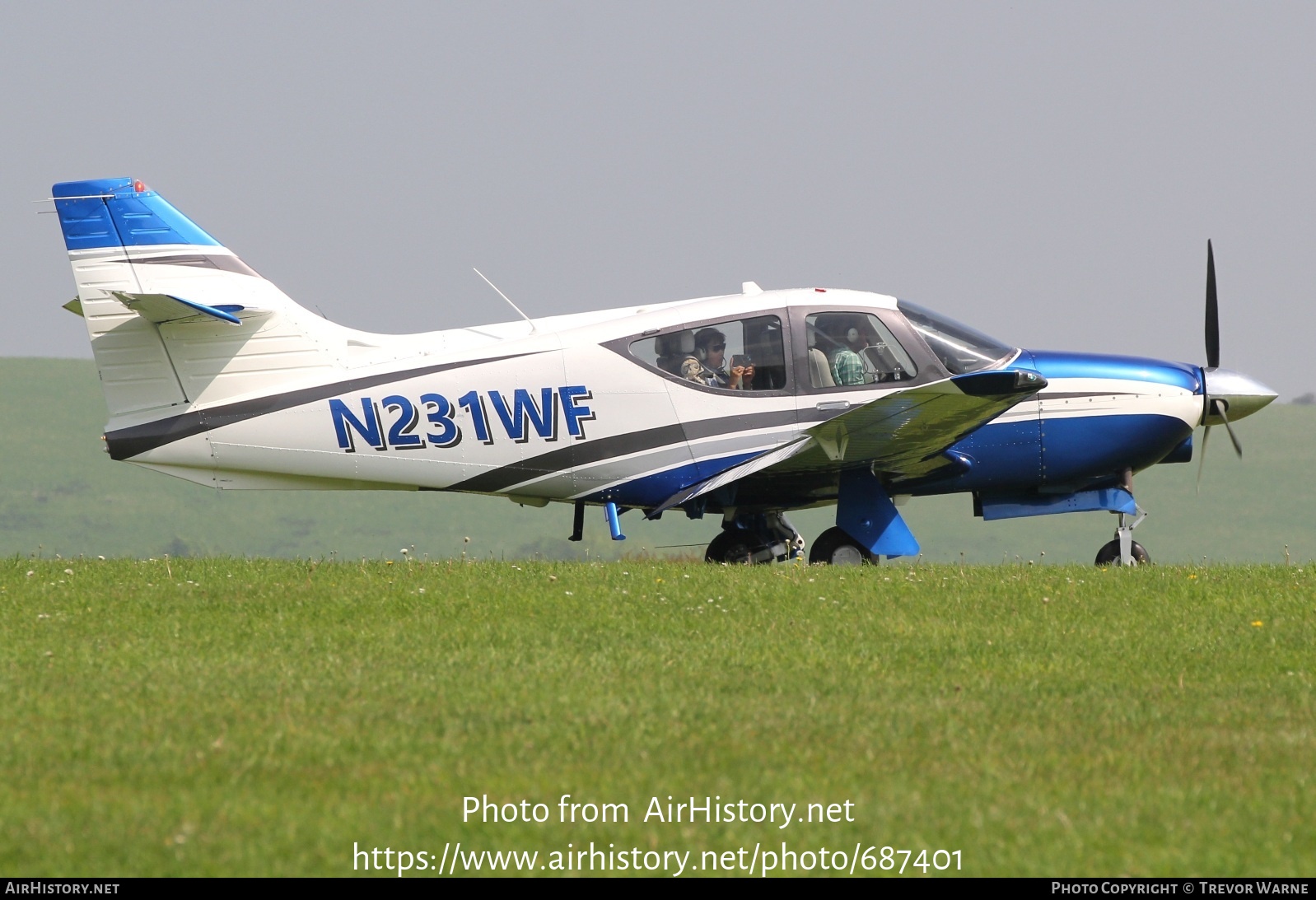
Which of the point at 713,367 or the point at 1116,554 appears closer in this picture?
the point at 713,367

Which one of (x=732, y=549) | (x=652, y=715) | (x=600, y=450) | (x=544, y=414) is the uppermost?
(x=544, y=414)

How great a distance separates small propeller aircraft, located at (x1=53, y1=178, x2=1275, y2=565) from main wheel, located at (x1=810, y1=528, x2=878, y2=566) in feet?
0.05

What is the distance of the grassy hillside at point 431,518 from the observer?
9231 centimetres

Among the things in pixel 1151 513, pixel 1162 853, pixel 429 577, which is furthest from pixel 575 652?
pixel 1151 513

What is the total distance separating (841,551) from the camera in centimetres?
1321

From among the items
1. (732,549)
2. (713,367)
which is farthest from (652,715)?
(732,549)

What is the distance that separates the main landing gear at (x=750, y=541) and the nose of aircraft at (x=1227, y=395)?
4455 millimetres

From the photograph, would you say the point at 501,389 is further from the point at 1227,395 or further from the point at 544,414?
the point at 1227,395

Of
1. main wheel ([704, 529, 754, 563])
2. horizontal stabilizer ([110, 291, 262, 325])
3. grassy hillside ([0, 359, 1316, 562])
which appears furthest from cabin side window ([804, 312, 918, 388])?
grassy hillside ([0, 359, 1316, 562])

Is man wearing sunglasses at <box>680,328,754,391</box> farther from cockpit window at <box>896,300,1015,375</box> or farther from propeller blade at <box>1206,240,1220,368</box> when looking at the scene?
propeller blade at <box>1206,240,1220,368</box>

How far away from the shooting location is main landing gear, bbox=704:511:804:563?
14312 millimetres

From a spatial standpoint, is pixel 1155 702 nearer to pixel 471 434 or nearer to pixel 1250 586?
pixel 1250 586

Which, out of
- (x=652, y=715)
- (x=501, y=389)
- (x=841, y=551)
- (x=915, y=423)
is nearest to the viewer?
(x=652, y=715)

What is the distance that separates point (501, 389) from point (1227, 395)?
24.6ft
